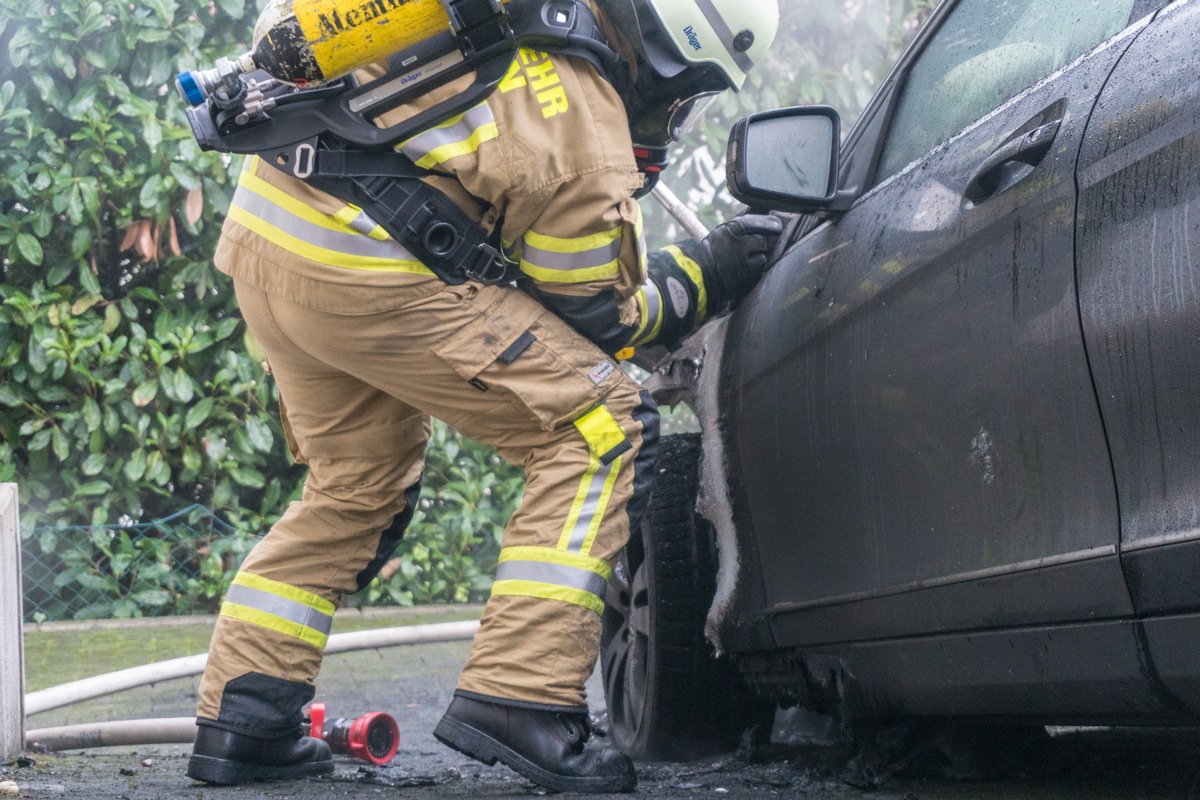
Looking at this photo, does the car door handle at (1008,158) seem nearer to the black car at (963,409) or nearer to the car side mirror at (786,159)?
the black car at (963,409)

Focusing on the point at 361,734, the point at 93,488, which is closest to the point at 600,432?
the point at 361,734

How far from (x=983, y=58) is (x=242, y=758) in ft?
6.57

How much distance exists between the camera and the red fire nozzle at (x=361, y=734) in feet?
9.72

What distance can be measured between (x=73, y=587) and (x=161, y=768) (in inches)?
78.4

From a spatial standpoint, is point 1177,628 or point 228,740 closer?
point 1177,628

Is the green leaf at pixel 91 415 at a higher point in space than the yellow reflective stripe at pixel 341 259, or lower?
lower

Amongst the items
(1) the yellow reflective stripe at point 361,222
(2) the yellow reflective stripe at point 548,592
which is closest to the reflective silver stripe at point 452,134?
(1) the yellow reflective stripe at point 361,222

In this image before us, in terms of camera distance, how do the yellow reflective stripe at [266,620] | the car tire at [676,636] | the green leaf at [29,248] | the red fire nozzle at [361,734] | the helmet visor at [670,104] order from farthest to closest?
the green leaf at [29,248] < the red fire nozzle at [361,734] < the car tire at [676,636] < the yellow reflective stripe at [266,620] < the helmet visor at [670,104]

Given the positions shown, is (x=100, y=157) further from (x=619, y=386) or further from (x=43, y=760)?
(x=619, y=386)

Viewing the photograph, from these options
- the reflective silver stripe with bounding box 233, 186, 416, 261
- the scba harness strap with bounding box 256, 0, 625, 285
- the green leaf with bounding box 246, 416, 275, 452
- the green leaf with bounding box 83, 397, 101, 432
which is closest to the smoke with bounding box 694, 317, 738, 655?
the scba harness strap with bounding box 256, 0, 625, 285

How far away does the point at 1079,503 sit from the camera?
1664mm

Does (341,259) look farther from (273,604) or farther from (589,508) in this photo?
(273,604)

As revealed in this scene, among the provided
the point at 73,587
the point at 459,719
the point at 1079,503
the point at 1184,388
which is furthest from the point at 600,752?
the point at 73,587

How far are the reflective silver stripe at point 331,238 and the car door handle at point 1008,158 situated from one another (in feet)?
3.26
